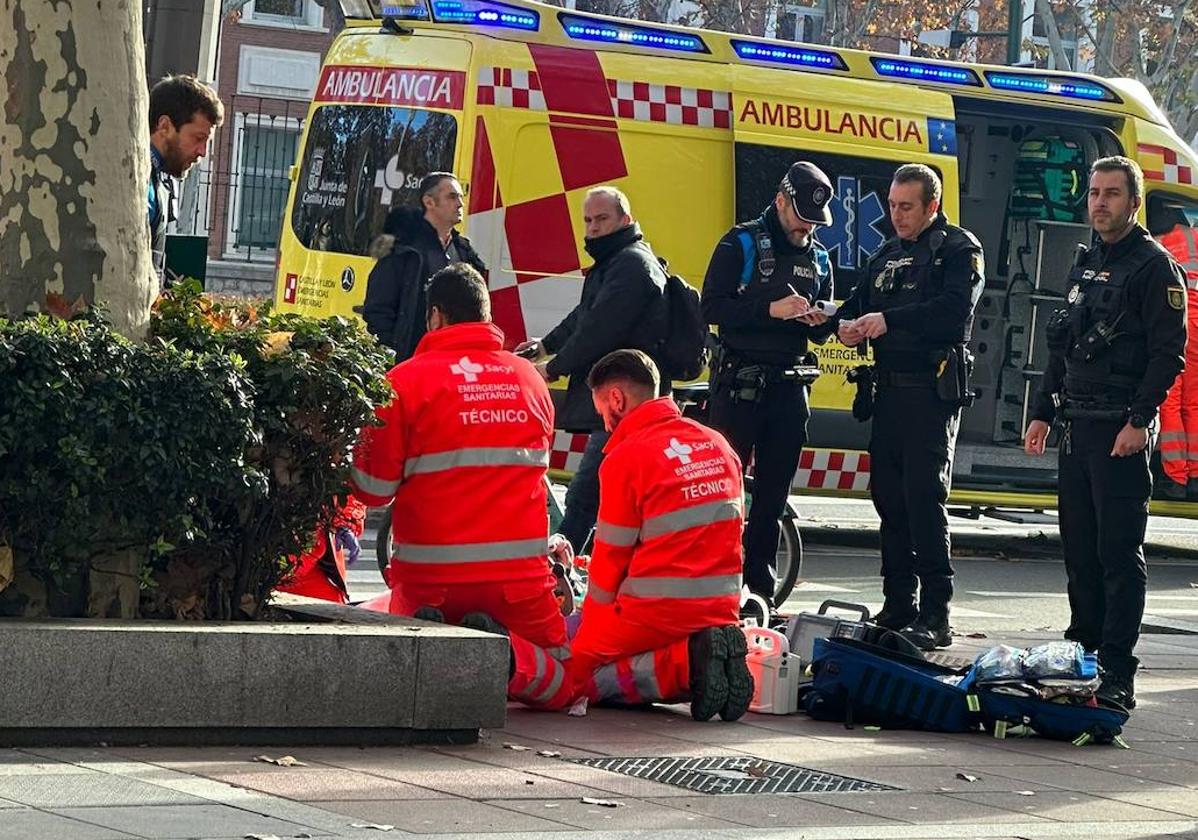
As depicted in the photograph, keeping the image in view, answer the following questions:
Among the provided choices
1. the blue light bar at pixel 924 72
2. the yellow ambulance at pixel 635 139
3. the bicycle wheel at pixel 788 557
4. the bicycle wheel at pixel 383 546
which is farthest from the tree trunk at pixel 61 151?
the blue light bar at pixel 924 72

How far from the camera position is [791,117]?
13.9 m

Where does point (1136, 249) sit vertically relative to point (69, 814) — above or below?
above

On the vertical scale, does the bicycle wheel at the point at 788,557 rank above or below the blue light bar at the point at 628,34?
below

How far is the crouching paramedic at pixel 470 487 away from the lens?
7.59 meters

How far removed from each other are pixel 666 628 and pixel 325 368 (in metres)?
1.71

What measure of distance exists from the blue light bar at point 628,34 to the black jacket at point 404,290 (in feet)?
7.24

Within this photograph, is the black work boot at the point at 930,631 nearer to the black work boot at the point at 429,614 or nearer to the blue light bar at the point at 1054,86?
the black work boot at the point at 429,614

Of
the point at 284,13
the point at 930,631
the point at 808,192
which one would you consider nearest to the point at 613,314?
the point at 808,192

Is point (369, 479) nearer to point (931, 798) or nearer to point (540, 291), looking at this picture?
point (931, 798)

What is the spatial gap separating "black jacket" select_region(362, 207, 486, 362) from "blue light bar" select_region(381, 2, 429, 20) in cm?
202

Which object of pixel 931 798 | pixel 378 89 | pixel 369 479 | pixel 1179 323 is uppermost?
pixel 378 89

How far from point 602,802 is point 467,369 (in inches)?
77.3

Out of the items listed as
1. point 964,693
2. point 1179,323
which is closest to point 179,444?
point 964,693

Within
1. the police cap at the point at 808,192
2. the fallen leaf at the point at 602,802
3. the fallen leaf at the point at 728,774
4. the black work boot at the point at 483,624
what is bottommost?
the fallen leaf at the point at 728,774
